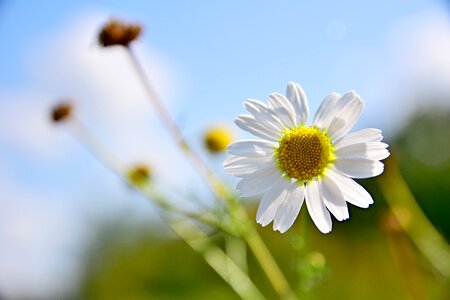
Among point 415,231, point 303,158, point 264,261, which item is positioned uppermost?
point 303,158

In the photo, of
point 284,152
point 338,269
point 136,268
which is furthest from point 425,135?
point 284,152

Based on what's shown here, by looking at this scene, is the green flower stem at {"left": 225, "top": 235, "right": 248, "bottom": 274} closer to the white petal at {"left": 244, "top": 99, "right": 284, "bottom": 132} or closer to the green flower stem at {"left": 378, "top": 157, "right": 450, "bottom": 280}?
the green flower stem at {"left": 378, "top": 157, "right": 450, "bottom": 280}

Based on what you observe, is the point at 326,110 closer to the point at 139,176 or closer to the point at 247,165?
the point at 247,165

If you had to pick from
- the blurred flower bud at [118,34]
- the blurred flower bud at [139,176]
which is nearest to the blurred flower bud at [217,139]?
the blurred flower bud at [139,176]

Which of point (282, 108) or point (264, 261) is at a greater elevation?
point (282, 108)

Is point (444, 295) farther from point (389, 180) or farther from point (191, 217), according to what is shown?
point (191, 217)

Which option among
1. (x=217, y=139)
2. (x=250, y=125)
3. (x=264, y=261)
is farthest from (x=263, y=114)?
(x=217, y=139)
